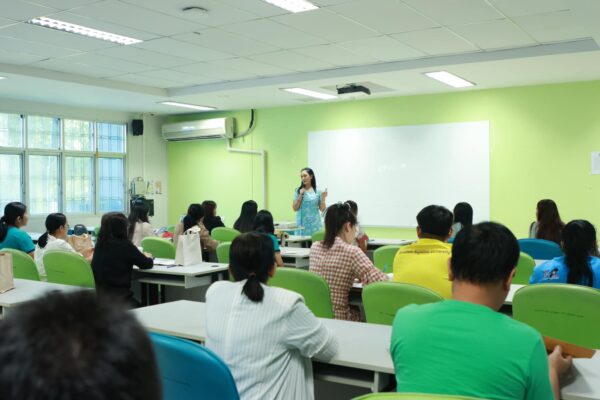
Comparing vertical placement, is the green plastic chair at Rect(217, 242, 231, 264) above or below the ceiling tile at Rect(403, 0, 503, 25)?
below

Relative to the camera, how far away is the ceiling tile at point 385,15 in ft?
15.5

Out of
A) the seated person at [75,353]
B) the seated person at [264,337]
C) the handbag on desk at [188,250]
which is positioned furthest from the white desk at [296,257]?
the seated person at [75,353]

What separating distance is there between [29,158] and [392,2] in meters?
7.30

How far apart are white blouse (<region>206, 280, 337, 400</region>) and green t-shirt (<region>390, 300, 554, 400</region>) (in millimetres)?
→ 582

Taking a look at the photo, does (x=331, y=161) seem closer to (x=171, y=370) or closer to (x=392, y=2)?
(x=392, y=2)

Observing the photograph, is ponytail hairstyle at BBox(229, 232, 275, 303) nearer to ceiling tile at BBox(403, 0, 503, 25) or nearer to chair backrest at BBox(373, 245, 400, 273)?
chair backrest at BBox(373, 245, 400, 273)

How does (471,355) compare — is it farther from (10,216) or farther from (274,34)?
(10,216)

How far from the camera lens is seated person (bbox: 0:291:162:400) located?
499 millimetres

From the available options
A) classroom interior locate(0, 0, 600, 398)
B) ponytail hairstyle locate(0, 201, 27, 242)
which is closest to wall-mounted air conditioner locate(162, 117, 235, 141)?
classroom interior locate(0, 0, 600, 398)

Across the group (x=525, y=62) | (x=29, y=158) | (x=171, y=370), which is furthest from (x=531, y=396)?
(x=29, y=158)

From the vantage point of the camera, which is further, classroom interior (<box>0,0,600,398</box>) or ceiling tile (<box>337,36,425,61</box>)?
ceiling tile (<box>337,36,425,61</box>)

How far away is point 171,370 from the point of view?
1695mm

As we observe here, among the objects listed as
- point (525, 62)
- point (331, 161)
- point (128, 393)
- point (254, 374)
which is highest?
point (525, 62)

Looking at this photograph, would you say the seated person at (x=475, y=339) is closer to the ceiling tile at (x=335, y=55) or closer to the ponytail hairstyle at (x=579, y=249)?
the ponytail hairstyle at (x=579, y=249)
